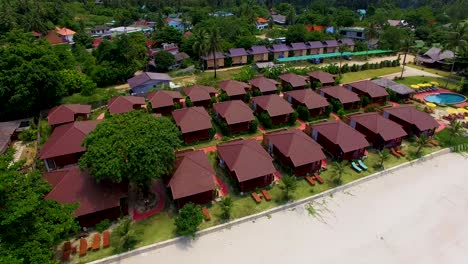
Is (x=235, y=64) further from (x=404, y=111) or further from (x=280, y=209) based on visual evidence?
(x=280, y=209)

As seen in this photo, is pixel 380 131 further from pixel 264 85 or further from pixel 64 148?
pixel 64 148

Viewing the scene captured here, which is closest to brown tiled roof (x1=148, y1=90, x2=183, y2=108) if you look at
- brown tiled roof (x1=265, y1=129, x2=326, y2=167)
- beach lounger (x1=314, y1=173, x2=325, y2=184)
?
brown tiled roof (x1=265, y1=129, x2=326, y2=167)

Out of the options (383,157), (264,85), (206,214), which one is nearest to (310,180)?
(383,157)

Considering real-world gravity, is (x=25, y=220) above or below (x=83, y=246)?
above

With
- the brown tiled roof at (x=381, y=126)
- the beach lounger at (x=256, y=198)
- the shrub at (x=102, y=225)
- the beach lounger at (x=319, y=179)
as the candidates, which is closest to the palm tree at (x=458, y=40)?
the brown tiled roof at (x=381, y=126)

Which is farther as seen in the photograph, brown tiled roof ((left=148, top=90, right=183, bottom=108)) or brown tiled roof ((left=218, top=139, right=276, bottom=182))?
brown tiled roof ((left=148, top=90, right=183, bottom=108))

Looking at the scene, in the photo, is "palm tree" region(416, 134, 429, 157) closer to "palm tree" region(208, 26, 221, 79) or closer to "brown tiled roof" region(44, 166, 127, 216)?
"brown tiled roof" region(44, 166, 127, 216)
